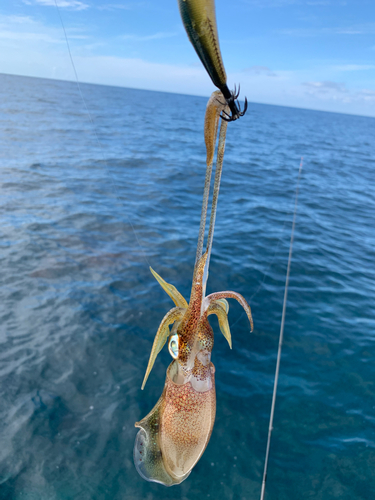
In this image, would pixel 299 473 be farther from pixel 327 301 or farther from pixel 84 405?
pixel 327 301

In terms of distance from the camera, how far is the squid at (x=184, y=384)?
185 cm

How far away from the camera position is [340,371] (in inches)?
256

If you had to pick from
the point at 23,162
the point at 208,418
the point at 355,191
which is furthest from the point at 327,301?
the point at 23,162

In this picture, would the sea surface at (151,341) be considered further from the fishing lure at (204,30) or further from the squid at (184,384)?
the fishing lure at (204,30)

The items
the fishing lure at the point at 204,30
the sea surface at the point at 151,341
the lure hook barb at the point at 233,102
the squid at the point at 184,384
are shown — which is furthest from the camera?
the sea surface at the point at 151,341

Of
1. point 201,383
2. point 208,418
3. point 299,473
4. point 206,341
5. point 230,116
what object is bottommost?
point 299,473

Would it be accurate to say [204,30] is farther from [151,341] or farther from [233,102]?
[151,341]

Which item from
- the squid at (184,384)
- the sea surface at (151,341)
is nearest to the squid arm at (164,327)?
the squid at (184,384)

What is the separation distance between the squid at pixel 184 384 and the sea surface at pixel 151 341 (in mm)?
2800

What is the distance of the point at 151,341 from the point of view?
6.95m

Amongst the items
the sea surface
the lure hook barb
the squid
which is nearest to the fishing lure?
the lure hook barb

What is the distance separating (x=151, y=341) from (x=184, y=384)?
16.8 feet

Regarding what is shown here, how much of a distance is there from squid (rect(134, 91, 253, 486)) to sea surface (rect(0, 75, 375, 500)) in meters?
A: 2.80

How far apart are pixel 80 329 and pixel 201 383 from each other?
18.2 feet
